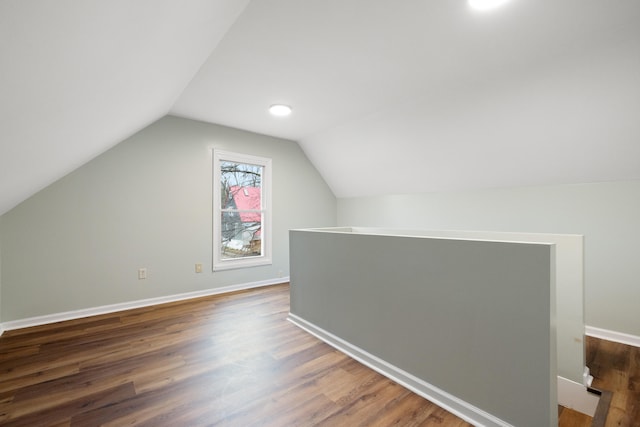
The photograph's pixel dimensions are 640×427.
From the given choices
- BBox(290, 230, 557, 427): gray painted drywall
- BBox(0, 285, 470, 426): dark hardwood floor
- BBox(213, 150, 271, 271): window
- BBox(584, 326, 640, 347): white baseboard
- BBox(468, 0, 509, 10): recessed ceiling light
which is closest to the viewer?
BBox(290, 230, 557, 427): gray painted drywall

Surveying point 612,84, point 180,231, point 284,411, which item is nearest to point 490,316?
point 284,411

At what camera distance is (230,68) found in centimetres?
239

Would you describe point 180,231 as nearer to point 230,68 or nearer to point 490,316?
point 230,68

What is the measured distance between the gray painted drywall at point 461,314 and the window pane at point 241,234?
7.51 feet

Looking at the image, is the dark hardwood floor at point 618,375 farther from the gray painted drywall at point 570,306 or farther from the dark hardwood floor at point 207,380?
the gray painted drywall at point 570,306

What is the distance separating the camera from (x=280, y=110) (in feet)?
10.6

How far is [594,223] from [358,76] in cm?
254

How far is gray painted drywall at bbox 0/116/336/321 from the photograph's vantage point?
8.91 feet

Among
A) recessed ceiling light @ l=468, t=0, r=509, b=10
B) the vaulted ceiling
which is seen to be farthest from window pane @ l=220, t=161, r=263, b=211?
recessed ceiling light @ l=468, t=0, r=509, b=10

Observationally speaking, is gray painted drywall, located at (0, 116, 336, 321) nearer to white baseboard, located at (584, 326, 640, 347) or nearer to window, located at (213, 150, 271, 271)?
window, located at (213, 150, 271, 271)

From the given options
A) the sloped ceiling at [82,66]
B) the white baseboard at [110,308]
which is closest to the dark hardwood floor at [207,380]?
the white baseboard at [110,308]

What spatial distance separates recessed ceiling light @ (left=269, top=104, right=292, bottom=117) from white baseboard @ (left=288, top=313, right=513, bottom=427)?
93.8 inches

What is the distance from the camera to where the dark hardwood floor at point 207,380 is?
1483 millimetres

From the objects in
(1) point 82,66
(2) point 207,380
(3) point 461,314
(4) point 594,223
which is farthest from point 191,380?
(4) point 594,223
